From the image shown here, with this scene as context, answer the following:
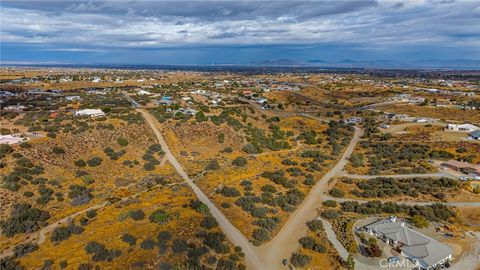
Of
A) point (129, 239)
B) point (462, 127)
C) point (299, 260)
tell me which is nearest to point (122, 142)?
point (129, 239)

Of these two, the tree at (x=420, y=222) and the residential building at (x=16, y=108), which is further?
the residential building at (x=16, y=108)

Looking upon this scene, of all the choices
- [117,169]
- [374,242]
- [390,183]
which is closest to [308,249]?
[374,242]

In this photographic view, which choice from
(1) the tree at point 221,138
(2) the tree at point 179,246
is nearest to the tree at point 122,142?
(1) the tree at point 221,138

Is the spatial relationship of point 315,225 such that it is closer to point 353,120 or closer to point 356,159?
point 356,159

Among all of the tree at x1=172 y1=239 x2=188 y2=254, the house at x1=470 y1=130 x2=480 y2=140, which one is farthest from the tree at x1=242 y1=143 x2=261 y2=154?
the house at x1=470 y1=130 x2=480 y2=140

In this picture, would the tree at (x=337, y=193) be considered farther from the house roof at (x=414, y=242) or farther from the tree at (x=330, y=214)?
the house roof at (x=414, y=242)

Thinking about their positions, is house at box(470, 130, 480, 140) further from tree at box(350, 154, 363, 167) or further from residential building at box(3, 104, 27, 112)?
residential building at box(3, 104, 27, 112)
